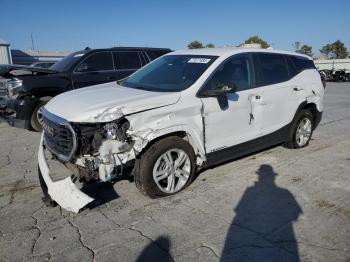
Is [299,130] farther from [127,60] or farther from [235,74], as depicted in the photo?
[127,60]

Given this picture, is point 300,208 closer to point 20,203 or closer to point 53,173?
point 53,173

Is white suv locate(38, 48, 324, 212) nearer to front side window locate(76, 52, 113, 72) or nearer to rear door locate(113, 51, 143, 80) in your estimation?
front side window locate(76, 52, 113, 72)

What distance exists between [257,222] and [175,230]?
89 cm

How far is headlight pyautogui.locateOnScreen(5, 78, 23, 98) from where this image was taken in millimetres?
7715

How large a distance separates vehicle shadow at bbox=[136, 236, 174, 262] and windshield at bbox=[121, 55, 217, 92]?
74.6 inches

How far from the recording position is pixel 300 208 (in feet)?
13.4

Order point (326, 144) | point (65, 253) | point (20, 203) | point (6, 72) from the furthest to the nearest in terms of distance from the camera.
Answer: point (6, 72) < point (326, 144) < point (20, 203) < point (65, 253)

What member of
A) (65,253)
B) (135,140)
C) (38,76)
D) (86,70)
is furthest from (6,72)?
(65,253)

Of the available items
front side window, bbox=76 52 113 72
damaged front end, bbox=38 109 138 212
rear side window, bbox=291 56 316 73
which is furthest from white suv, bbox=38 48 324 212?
front side window, bbox=76 52 113 72

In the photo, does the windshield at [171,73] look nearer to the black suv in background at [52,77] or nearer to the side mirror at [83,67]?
the black suv in background at [52,77]

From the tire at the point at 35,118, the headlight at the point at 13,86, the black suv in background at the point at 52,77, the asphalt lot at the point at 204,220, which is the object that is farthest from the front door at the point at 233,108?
the headlight at the point at 13,86

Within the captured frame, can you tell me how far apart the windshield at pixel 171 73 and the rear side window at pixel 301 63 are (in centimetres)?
207

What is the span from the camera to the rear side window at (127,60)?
905 centimetres

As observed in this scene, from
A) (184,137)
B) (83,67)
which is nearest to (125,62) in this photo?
(83,67)
